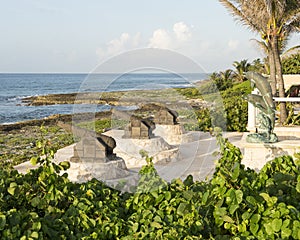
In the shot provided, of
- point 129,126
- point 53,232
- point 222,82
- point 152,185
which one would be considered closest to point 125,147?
point 129,126

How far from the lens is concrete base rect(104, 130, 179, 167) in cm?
732

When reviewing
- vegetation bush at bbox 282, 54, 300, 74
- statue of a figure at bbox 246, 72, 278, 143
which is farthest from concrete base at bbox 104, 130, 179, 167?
vegetation bush at bbox 282, 54, 300, 74

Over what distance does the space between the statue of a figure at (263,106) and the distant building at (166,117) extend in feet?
9.70

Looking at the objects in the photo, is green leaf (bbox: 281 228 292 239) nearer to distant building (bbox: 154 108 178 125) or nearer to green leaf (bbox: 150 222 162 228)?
green leaf (bbox: 150 222 162 228)

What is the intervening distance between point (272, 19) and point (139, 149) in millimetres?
7111

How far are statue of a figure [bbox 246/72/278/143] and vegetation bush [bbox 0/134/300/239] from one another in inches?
163

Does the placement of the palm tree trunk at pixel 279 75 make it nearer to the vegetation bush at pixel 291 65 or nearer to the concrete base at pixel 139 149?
the concrete base at pixel 139 149

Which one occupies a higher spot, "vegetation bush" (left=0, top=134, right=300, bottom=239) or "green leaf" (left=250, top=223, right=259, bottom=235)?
"vegetation bush" (left=0, top=134, right=300, bottom=239)

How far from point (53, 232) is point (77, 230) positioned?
0.52 ft

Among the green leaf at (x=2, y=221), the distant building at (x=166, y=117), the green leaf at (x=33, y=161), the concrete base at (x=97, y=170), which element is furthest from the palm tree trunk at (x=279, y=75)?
the green leaf at (x=2, y=221)

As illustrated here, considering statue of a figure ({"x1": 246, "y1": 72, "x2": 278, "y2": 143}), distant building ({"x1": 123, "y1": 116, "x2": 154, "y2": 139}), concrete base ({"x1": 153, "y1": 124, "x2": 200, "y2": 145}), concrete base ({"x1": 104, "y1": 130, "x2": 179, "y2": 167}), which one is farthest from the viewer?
concrete base ({"x1": 153, "y1": 124, "x2": 200, "y2": 145})

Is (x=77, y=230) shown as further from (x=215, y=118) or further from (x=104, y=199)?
(x=215, y=118)

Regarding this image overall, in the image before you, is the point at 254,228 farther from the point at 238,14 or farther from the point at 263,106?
the point at 238,14

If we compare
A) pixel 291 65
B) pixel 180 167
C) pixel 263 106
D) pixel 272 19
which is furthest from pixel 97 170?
pixel 291 65
